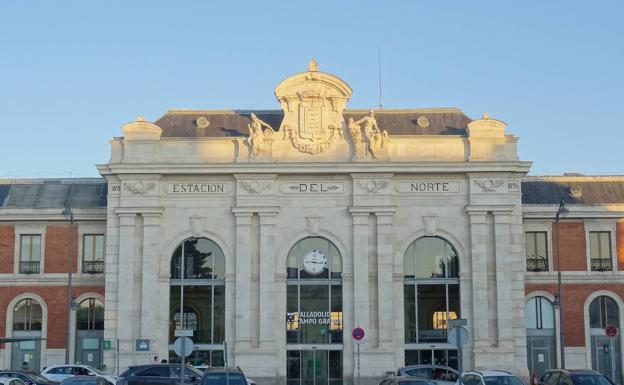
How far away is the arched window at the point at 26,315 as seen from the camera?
164ft

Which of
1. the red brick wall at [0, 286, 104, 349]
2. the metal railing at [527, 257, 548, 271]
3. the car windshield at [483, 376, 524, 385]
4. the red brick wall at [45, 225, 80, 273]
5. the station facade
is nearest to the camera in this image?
the car windshield at [483, 376, 524, 385]

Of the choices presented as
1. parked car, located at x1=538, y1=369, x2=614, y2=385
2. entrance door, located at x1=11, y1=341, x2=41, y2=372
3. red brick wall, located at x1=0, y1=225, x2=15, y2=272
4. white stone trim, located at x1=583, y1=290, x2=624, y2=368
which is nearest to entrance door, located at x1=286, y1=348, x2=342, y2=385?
white stone trim, located at x1=583, y1=290, x2=624, y2=368

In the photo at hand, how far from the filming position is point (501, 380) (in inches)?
1198

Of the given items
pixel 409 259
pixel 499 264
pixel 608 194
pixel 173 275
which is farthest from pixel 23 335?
pixel 608 194

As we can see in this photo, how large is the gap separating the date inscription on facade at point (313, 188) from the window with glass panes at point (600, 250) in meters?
14.2

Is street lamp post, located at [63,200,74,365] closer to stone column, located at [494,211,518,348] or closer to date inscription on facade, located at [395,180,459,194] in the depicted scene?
date inscription on facade, located at [395,180,459,194]

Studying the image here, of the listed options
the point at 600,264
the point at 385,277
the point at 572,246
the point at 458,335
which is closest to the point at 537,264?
the point at 572,246

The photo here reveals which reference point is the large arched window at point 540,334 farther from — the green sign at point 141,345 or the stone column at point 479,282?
the green sign at point 141,345

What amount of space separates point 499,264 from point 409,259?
14.2 feet

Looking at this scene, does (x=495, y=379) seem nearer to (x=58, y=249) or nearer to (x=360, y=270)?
(x=360, y=270)

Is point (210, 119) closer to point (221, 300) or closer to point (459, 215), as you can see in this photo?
point (221, 300)

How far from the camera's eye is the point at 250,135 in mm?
47250

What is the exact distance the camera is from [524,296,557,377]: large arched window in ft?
164

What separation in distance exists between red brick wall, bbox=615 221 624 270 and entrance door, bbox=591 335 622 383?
389 cm
